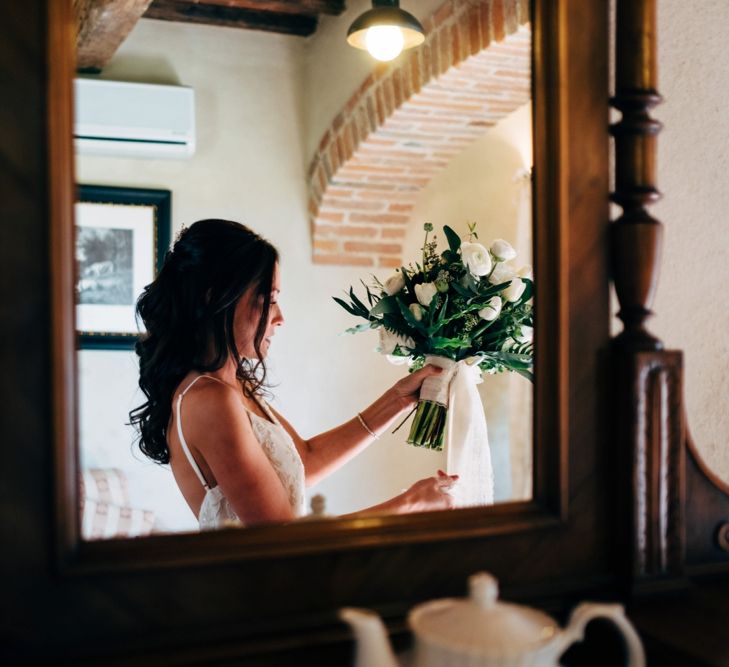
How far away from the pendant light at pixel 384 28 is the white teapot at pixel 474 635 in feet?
4.99

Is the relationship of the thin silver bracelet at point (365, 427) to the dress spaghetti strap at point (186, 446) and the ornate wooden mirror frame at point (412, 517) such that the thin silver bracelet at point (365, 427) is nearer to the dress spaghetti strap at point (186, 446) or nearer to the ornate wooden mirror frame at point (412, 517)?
the dress spaghetti strap at point (186, 446)

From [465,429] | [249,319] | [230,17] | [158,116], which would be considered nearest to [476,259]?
[465,429]

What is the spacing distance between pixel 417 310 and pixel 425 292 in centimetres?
3

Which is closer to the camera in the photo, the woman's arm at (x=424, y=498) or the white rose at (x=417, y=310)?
the woman's arm at (x=424, y=498)

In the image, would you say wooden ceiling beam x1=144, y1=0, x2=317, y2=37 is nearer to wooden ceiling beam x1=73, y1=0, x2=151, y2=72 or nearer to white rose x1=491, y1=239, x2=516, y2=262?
wooden ceiling beam x1=73, y1=0, x2=151, y2=72

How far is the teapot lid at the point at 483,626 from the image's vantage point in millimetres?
562

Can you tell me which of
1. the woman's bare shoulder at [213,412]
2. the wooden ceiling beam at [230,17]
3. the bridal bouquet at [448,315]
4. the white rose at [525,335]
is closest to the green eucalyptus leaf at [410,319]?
the bridal bouquet at [448,315]

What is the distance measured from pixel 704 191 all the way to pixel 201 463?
0.80 m

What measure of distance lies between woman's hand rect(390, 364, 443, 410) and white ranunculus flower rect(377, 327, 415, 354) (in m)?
0.04

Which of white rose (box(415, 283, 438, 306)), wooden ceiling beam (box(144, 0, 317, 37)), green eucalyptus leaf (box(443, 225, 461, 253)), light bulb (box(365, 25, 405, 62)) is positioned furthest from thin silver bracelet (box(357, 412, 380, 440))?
light bulb (box(365, 25, 405, 62))

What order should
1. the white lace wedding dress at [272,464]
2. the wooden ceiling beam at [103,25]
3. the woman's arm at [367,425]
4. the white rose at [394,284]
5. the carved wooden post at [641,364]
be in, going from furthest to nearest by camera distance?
the wooden ceiling beam at [103,25] → the white rose at [394,284] → the woman's arm at [367,425] → the white lace wedding dress at [272,464] → the carved wooden post at [641,364]

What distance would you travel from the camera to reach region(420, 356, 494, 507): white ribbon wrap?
42.1 inches

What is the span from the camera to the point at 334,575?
750 millimetres

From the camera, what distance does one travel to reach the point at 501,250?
128cm
